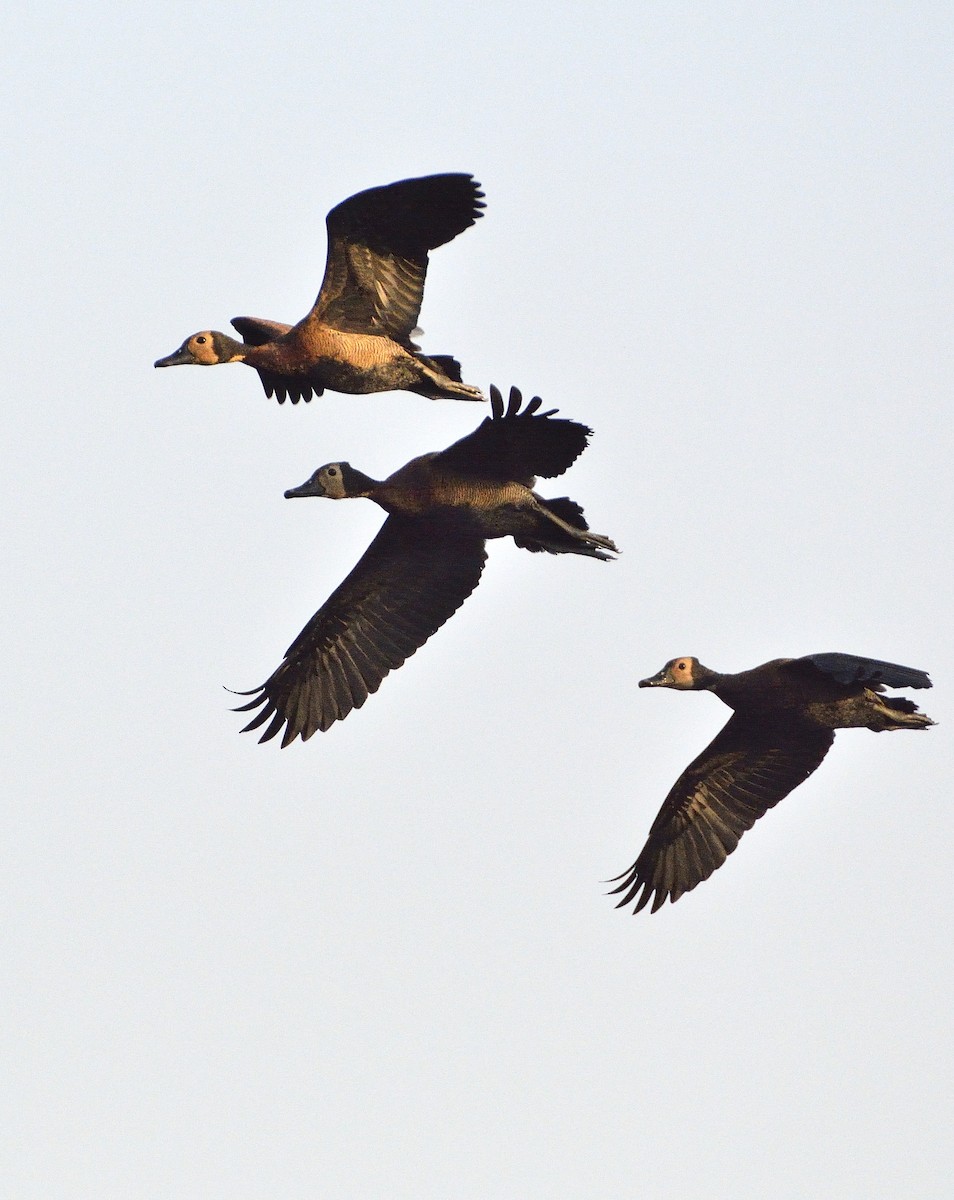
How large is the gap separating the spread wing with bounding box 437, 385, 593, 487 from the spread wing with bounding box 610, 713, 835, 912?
2.38m

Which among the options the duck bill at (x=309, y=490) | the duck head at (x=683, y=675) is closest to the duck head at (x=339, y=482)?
the duck bill at (x=309, y=490)

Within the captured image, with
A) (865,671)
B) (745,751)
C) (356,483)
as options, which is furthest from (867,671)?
(356,483)

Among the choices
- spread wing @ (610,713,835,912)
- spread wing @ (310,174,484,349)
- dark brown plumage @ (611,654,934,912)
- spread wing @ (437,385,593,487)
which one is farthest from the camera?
spread wing @ (610,713,835,912)

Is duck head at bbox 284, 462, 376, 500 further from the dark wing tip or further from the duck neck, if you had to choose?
the dark wing tip

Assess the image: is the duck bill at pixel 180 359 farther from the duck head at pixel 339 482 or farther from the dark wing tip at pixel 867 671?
the dark wing tip at pixel 867 671

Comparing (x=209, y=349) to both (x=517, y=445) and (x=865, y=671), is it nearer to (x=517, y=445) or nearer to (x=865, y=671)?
(x=517, y=445)

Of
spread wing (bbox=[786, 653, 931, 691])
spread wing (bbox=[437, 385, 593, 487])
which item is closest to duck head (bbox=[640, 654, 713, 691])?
spread wing (bbox=[786, 653, 931, 691])

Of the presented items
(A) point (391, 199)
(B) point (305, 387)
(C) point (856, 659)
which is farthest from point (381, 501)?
(C) point (856, 659)

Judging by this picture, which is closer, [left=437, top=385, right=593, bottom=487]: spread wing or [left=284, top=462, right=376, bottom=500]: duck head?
[left=437, top=385, right=593, bottom=487]: spread wing

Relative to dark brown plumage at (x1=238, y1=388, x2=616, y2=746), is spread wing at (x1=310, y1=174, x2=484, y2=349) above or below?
above

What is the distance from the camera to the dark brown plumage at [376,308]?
15.3 metres

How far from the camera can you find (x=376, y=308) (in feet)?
51.4

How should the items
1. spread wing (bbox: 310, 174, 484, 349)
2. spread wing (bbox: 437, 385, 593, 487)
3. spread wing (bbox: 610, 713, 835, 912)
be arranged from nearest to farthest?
spread wing (bbox: 437, 385, 593, 487), spread wing (bbox: 310, 174, 484, 349), spread wing (bbox: 610, 713, 835, 912)

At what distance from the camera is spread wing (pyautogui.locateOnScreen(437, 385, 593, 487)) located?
1461cm
